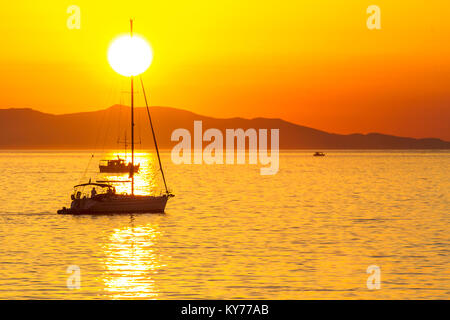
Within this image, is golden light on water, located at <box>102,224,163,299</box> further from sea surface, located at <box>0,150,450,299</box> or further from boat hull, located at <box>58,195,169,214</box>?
boat hull, located at <box>58,195,169,214</box>

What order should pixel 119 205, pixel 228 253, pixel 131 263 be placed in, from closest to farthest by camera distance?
pixel 131 263
pixel 228 253
pixel 119 205

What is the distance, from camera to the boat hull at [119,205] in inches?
2406

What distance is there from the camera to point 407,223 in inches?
2328

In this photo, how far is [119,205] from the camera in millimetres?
61938

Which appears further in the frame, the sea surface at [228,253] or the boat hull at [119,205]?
the boat hull at [119,205]

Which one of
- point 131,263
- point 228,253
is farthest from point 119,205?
point 131,263

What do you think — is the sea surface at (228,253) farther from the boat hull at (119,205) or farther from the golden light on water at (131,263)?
the boat hull at (119,205)

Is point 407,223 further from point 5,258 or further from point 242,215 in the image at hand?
point 5,258

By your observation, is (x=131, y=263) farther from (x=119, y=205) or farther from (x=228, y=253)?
(x=119, y=205)

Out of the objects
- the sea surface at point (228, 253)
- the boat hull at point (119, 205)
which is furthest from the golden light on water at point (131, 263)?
the boat hull at point (119, 205)

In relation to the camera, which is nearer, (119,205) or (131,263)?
(131,263)

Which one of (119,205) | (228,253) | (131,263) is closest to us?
(131,263)

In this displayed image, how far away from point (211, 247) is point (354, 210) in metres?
33.5

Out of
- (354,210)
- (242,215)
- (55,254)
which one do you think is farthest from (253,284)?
(354,210)
